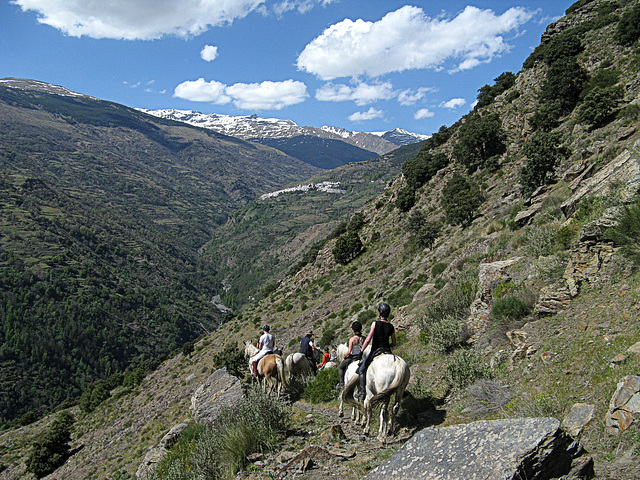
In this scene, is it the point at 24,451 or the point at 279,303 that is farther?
the point at 279,303

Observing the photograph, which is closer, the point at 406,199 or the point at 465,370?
the point at 465,370

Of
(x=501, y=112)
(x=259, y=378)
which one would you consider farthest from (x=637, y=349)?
(x=501, y=112)

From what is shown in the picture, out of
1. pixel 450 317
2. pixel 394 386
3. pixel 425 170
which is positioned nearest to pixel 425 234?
pixel 425 170

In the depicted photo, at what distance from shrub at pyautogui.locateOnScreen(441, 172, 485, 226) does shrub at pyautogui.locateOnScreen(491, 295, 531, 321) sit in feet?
84.7

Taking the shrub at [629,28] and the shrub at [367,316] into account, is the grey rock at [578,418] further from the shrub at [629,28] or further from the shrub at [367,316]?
the shrub at [629,28]

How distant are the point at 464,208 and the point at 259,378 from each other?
92.7 ft

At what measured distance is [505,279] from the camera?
11.1m

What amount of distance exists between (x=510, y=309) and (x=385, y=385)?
4.31m

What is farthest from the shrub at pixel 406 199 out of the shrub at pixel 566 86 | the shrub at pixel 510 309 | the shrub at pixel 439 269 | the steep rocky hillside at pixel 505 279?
the shrub at pixel 510 309

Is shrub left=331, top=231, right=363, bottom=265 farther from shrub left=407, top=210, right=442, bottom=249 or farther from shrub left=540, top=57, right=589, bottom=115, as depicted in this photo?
shrub left=540, top=57, right=589, bottom=115

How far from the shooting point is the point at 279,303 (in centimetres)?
5772

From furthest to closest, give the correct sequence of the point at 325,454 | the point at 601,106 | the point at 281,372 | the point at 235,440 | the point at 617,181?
the point at 601,106
the point at 281,372
the point at 617,181
the point at 235,440
the point at 325,454

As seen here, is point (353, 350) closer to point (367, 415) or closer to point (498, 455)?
point (367, 415)

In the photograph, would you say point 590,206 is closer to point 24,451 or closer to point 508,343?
point 508,343
